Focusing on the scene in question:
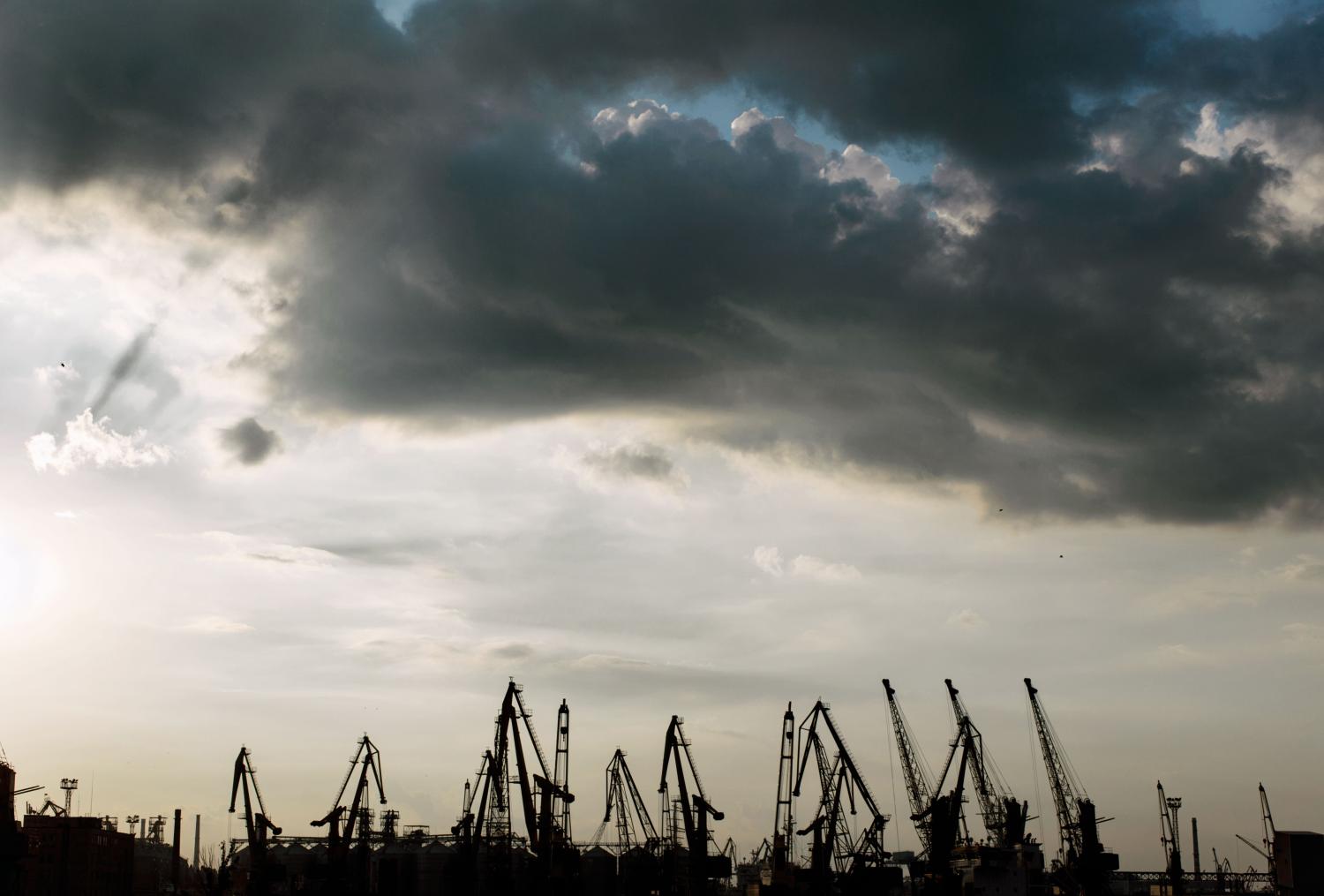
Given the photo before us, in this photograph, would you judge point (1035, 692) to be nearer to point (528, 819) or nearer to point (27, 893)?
point (528, 819)

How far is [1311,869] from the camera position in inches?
5935

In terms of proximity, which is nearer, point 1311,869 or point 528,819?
point 1311,869

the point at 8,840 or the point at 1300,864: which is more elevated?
the point at 8,840

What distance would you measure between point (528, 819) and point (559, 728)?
16201mm

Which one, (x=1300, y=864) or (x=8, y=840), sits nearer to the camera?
(x=8, y=840)

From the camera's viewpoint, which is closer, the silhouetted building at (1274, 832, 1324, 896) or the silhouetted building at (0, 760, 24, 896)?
the silhouetted building at (0, 760, 24, 896)

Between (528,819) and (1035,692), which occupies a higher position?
(1035,692)

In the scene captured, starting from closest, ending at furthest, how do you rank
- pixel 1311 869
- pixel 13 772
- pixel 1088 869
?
pixel 13 772, pixel 1311 869, pixel 1088 869

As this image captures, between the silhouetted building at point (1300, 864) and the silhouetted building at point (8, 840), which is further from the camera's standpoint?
the silhouetted building at point (1300, 864)

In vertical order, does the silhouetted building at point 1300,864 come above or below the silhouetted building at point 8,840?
below

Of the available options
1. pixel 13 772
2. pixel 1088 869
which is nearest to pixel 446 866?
pixel 13 772

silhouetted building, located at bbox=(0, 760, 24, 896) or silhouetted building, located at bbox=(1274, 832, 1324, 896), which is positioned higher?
silhouetted building, located at bbox=(0, 760, 24, 896)

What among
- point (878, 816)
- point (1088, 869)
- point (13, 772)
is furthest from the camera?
point (878, 816)

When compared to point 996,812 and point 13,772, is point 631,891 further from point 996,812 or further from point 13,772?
point 13,772
